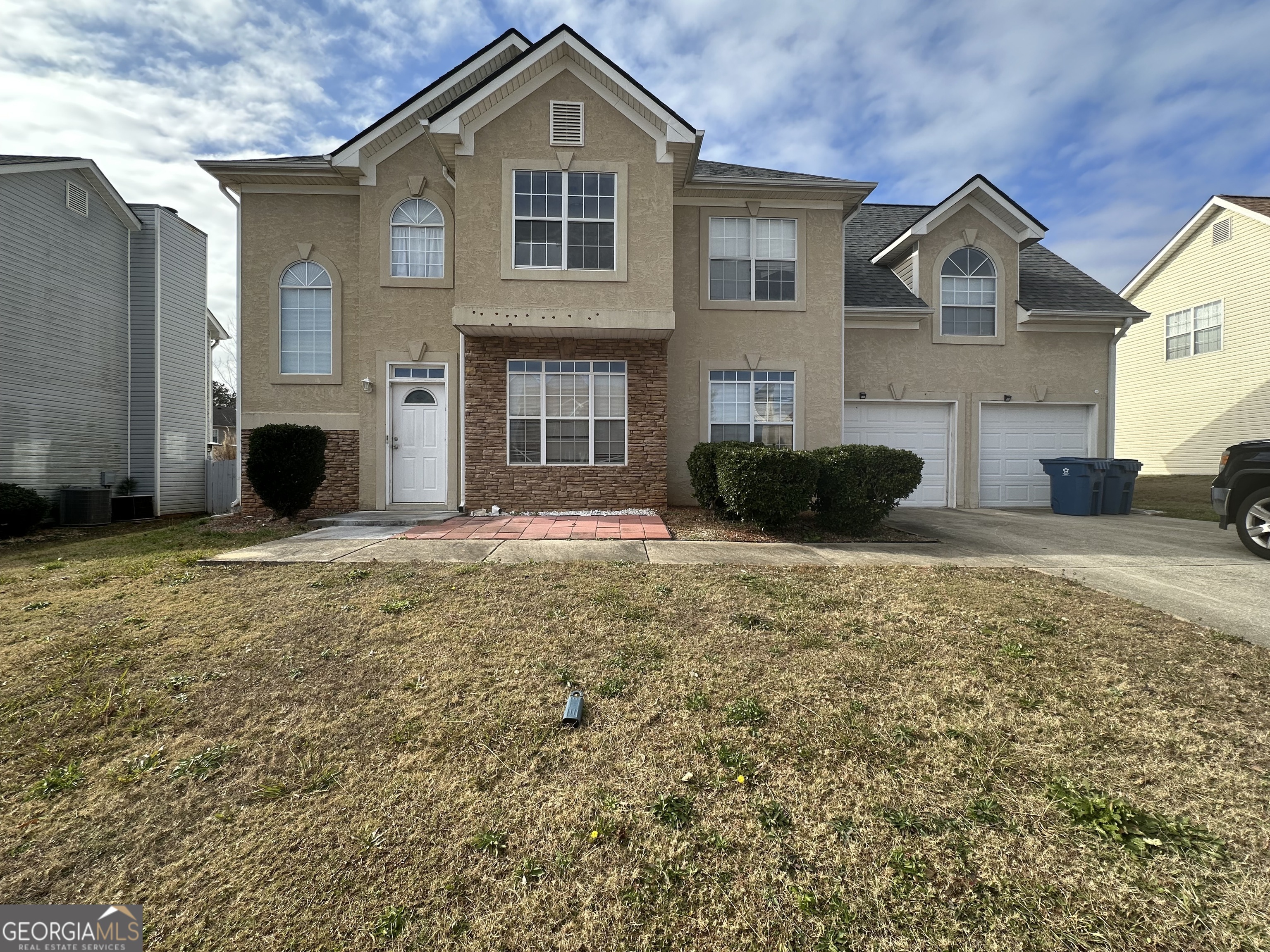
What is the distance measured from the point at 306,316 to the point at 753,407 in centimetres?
898

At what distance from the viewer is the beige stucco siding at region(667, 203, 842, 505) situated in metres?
11.0

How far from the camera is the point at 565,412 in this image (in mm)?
10062

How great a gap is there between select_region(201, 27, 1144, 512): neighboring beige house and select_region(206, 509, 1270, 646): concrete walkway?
2.78 m

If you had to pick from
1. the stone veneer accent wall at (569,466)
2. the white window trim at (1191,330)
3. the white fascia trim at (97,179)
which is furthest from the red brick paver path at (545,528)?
the white window trim at (1191,330)

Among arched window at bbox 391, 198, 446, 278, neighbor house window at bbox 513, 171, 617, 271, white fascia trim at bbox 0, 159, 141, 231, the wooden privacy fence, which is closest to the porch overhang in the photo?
neighbor house window at bbox 513, 171, 617, 271

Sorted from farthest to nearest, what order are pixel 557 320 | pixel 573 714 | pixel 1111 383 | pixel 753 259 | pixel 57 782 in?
pixel 1111 383, pixel 753 259, pixel 557 320, pixel 573 714, pixel 57 782

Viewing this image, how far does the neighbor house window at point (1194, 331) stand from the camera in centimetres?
1684

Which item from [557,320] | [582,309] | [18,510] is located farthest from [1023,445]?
[18,510]

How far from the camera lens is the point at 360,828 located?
245 centimetres

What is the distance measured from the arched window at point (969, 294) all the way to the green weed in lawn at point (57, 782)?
1462 centimetres

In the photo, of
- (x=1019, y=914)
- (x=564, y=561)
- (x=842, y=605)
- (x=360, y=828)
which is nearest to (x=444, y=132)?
(x=564, y=561)

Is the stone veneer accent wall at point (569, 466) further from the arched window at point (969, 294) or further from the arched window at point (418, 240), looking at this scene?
the arched window at point (969, 294)

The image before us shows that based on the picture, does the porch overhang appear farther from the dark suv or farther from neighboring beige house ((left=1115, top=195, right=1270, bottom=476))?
neighboring beige house ((left=1115, top=195, right=1270, bottom=476))

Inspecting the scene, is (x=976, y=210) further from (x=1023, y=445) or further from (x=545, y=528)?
(x=545, y=528)
